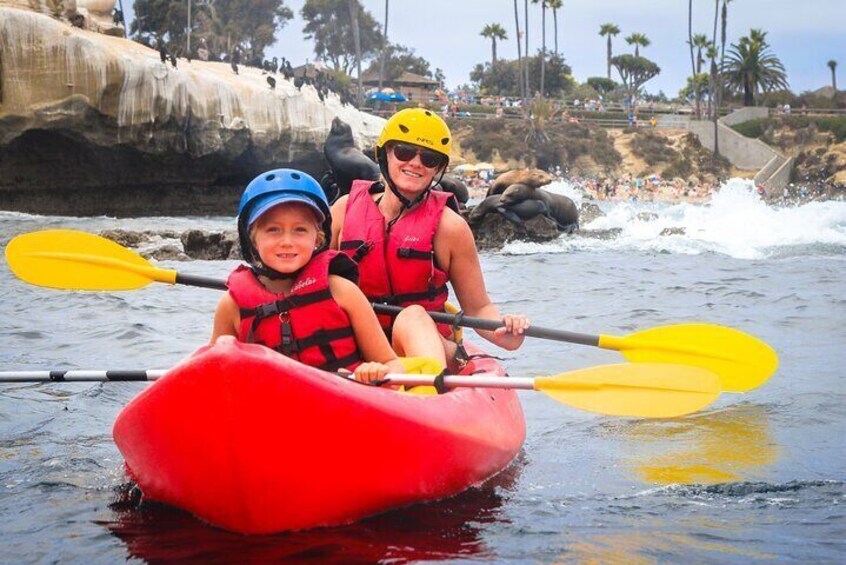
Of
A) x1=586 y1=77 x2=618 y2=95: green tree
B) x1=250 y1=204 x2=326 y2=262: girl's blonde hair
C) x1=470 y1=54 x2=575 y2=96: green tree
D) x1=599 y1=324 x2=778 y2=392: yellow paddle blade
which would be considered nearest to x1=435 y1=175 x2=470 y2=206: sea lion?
x1=599 y1=324 x2=778 y2=392: yellow paddle blade

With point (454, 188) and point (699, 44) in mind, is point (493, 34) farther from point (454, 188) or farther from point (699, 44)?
point (454, 188)

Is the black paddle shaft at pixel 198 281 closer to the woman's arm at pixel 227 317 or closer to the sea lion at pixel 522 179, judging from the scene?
the woman's arm at pixel 227 317

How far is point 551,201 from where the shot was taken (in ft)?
57.4

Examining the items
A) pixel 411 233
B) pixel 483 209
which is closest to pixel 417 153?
pixel 411 233

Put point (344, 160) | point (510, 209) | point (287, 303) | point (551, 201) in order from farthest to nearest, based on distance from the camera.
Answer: point (551, 201), point (510, 209), point (344, 160), point (287, 303)

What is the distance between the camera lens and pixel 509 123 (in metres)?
52.6

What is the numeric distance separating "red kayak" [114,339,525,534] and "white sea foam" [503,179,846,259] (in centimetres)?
1227

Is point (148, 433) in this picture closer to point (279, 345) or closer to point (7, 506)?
point (279, 345)

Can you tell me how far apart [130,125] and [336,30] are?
2407 inches

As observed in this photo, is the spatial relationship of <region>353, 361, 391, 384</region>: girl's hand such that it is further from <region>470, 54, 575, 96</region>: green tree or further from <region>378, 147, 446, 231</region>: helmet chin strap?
<region>470, 54, 575, 96</region>: green tree

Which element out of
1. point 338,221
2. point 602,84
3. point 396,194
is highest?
point 602,84

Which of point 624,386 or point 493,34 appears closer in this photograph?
point 624,386

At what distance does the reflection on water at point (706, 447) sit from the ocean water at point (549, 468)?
0.01 meters

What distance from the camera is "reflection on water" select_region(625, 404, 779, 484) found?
4.15m
